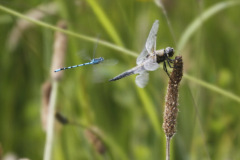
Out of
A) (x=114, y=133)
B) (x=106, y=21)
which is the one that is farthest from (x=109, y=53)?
(x=106, y=21)

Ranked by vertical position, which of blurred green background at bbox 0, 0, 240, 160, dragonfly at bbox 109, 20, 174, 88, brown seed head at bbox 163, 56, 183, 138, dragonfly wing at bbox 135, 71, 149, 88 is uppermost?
blurred green background at bbox 0, 0, 240, 160

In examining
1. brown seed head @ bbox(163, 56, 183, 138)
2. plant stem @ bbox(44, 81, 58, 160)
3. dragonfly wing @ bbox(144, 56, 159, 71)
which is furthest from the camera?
plant stem @ bbox(44, 81, 58, 160)

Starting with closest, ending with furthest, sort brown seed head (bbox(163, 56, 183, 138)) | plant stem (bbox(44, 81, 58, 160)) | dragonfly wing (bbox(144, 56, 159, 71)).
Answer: brown seed head (bbox(163, 56, 183, 138)) < dragonfly wing (bbox(144, 56, 159, 71)) < plant stem (bbox(44, 81, 58, 160))

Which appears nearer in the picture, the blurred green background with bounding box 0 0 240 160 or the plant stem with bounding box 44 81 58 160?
the plant stem with bounding box 44 81 58 160

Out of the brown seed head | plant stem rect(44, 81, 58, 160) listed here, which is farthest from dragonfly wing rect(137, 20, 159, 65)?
plant stem rect(44, 81, 58, 160)

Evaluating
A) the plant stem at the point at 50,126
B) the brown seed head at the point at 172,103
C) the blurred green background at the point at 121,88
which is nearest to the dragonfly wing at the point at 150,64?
the brown seed head at the point at 172,103

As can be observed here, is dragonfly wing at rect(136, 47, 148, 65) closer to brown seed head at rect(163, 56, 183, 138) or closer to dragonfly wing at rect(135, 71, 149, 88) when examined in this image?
dragonfly wing at rect(135, 71, 149, 88)

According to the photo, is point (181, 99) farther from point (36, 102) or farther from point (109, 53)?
point (36, 102)

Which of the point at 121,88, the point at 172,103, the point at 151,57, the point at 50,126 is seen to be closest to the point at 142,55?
the point at 151,57
